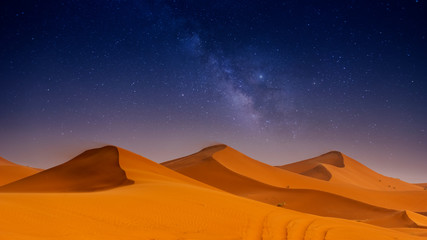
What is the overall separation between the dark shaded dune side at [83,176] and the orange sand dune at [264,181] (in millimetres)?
12849

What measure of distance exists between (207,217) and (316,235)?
11.4ft

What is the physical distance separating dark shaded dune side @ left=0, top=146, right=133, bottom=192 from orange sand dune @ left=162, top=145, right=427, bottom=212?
12849 millimetres

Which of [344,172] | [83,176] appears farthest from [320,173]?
[83,176]

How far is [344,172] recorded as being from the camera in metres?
63.1

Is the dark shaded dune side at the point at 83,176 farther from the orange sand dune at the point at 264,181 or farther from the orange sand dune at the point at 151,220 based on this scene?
the orange sand dune at the point at 264,181

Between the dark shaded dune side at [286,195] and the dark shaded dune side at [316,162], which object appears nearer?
the dark shaded dune side at [286,195]

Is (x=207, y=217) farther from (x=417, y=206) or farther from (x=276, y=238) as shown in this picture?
(x=417, y=206)

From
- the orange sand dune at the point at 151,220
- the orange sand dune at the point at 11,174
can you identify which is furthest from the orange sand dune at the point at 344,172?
the orange sand dune at the point at 151,220

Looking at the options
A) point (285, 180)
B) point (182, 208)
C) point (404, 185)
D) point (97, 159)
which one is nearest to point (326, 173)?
point (285, 180)

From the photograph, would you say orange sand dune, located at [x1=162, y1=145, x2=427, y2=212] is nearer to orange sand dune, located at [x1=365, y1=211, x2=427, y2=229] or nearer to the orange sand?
the orange sand

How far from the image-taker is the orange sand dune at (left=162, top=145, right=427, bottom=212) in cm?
3534

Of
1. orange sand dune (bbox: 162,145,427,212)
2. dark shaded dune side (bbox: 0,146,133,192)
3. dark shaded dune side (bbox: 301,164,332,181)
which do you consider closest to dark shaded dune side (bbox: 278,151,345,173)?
dark shaded dune side (bbox: 301,164,332,181)

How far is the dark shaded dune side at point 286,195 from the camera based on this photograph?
91.8ft

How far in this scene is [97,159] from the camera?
25016 mm
